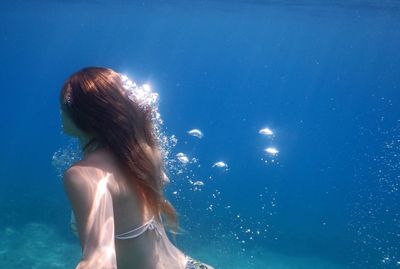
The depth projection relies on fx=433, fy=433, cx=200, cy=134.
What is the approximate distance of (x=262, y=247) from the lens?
1608 cm

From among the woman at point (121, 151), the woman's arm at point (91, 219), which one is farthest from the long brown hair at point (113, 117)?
the woman's arm at point (91, 219)

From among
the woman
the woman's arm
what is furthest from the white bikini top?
the woman's arm

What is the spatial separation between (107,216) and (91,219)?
0.24 feet

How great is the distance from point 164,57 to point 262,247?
108 metres

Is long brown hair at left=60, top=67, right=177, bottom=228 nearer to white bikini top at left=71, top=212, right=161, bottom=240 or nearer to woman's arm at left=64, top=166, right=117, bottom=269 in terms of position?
white bikini top at left=71, top=212, right=161, bottom=240

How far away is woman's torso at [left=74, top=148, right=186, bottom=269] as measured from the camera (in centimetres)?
206

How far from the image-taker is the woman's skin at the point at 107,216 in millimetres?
1711

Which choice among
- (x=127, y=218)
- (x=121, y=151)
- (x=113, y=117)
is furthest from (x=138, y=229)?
(x=113, y=117)

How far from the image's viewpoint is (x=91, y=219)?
1.71 metres

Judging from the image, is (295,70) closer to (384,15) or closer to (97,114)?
(384,15)

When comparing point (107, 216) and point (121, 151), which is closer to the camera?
point (107, 216)

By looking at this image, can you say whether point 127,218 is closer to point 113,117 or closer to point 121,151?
point 121,151

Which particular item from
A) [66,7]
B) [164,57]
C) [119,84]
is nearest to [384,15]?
[66,7]

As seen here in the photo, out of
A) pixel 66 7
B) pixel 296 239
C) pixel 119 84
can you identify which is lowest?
pixel 119 84
